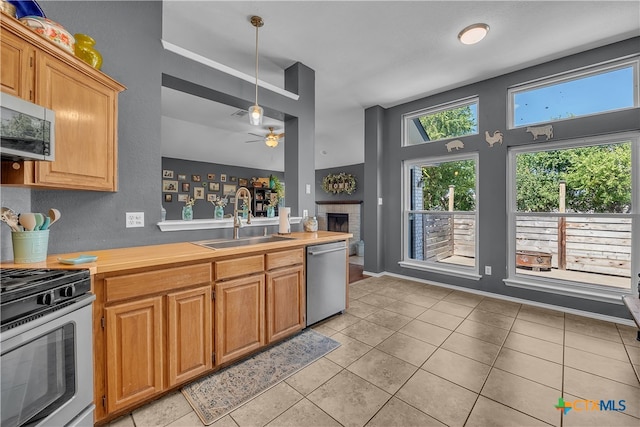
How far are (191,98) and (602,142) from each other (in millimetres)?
5604

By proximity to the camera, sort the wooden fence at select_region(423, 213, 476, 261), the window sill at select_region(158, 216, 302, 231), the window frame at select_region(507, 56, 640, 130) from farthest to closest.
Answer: the wooden fence at select_region(423, 213, 476, 261), the window frame at select_region(507, 56, 640, 130), the window sill at select_region(158, 216, 302, 231)

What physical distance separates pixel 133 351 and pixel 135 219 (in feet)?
3.14

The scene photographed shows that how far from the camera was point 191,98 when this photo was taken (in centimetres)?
437

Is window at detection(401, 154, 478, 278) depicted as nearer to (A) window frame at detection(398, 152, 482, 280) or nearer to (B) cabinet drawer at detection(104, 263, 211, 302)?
(A) window frame at detection(398, 152, 482, 280)

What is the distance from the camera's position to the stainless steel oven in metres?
0.94

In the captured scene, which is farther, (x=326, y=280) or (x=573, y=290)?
(x=573, y=290)

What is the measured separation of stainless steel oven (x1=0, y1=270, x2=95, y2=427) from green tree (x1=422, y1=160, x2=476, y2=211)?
14.2 ft

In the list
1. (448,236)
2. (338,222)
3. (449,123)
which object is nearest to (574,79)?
(449,123)

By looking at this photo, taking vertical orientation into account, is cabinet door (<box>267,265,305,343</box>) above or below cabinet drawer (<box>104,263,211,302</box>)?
below

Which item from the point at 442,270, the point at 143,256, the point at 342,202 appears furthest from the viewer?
the point at 342,202

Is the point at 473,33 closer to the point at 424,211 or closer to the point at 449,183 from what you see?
the point at 449,183

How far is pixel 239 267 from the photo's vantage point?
6.45 ft

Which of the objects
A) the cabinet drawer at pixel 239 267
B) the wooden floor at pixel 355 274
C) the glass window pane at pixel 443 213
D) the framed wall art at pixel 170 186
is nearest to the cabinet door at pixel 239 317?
the cabinet drawer at pixel 239 267

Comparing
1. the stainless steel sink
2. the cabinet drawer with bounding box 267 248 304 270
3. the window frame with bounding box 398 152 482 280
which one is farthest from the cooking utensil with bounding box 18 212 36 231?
the window frame with bounding box 398 152 482 280
